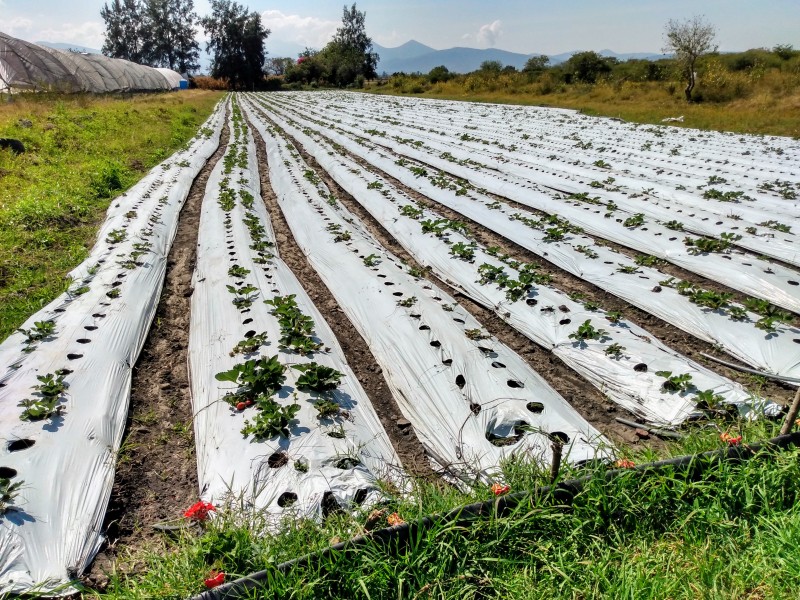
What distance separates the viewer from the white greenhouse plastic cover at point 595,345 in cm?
326

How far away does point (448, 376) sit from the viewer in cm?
351

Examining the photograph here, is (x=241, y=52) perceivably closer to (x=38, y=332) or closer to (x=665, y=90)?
(x=665, y=90)

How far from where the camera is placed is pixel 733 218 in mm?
6945

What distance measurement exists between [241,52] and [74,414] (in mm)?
65703

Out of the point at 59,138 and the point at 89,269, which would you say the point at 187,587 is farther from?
the point at 59,138

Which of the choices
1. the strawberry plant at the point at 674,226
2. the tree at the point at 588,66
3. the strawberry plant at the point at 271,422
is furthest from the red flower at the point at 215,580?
→ the tree at the point at 588,66

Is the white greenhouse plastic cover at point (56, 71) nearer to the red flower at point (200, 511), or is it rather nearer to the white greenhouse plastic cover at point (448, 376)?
the white greenhouse plastic cover at point (448, 376)

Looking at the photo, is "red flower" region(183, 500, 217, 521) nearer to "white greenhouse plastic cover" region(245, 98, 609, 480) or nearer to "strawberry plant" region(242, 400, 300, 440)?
"strawberry plant" region(242, 400, 300, 440)

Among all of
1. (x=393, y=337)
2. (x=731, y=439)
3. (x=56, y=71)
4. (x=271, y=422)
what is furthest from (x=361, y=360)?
(x=56, y=71)

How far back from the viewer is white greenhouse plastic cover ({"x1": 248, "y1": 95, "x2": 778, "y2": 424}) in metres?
3.26

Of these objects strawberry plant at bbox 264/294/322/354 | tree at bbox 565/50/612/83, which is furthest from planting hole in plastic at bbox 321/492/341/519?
tree at bbox 565/50/612/83

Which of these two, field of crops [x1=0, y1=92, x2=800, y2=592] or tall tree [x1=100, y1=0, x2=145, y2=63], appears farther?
tall tree [x1=100, y1=0, x2=145, y2=63]

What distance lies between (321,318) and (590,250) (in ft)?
11.2

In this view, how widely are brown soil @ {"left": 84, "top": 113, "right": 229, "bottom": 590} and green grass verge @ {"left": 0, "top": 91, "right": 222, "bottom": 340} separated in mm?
1489
